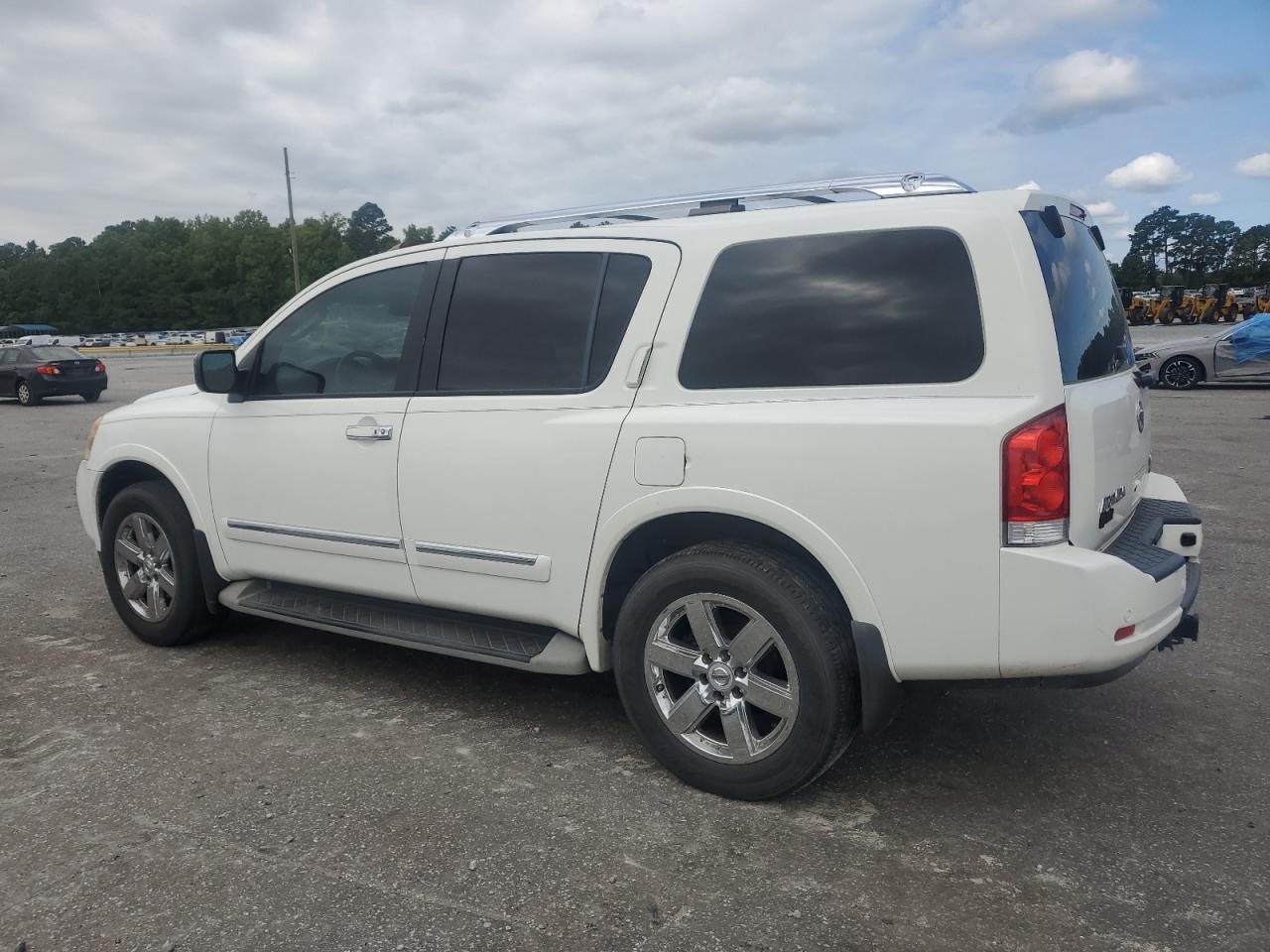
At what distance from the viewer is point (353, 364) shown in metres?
4.29

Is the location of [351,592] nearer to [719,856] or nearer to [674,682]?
[674,682]

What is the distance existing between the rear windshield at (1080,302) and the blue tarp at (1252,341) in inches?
669

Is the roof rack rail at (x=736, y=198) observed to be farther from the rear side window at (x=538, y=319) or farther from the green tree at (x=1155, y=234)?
the green tree at (x=1155, y=234)

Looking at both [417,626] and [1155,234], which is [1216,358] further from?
[1155,234]

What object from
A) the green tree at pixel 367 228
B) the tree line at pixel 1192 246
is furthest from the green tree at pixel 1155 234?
the green tree at pixel 367 228

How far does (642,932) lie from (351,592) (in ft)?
7.05

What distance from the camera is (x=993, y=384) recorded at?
2.86 m

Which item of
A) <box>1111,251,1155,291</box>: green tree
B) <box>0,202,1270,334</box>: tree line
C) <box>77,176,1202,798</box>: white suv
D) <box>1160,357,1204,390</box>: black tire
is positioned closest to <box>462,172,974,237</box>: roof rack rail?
<box>77,176,1202,798</box>: white suv

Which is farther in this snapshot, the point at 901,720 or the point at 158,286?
the point at 158,286

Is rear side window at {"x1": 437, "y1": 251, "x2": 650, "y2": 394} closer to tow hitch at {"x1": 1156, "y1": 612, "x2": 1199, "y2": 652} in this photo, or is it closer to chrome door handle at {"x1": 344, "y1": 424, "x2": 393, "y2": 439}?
chrome door handle at {"x1": 344, "y1": 424, "x2": 393, "y2": 439}

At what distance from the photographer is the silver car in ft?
59.6

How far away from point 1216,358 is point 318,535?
18473 millimetres

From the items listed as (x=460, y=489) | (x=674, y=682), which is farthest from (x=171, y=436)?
(x=674, y=682)

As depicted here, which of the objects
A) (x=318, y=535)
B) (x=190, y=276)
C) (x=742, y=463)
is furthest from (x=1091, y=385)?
(x=190, y=276)
